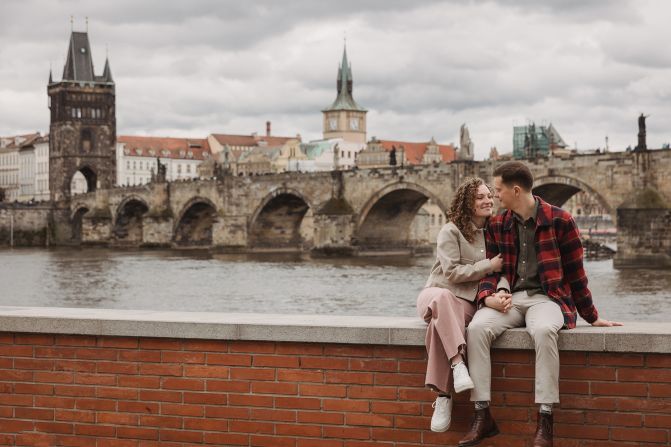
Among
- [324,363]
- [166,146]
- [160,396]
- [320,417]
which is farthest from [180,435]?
[166,146]

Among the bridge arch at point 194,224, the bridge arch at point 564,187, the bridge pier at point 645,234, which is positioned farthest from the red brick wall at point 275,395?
the bridge arch at point 194,224

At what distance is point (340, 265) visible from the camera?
45.3 metres

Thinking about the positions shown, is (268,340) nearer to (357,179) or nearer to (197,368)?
(197,368)

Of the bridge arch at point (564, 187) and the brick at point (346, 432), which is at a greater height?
the bridge arch at point (564, 187)

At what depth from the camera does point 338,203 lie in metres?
54.5

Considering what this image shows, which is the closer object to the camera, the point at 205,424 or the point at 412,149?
the point at 205,424

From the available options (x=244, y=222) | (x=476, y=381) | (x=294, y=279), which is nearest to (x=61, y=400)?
(x=476, y=381)

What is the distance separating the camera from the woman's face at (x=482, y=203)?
5.68 meters

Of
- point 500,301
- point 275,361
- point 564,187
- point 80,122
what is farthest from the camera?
point 80,122

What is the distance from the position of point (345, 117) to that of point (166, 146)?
27.0m

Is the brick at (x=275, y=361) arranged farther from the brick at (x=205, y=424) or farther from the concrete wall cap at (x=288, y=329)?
the brick at (x=205, y=424)

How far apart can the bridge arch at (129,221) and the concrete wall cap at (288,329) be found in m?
71.0

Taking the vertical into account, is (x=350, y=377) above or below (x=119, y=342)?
below

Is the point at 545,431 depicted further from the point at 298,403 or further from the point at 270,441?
the point at 270,441
